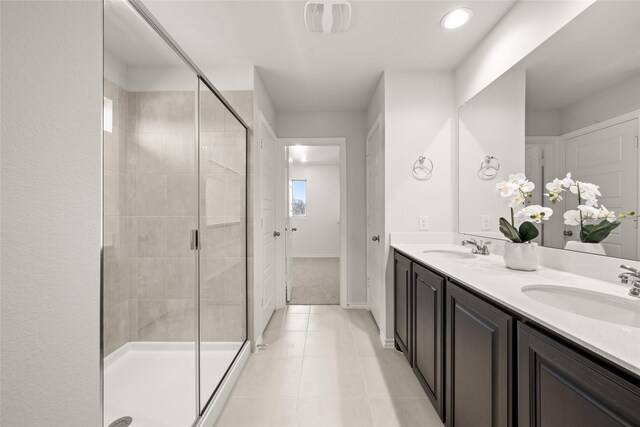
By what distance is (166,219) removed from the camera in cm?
143

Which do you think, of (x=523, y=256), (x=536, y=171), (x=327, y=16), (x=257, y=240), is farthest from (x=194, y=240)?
(x=536, y=171)

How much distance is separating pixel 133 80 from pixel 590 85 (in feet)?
6.68

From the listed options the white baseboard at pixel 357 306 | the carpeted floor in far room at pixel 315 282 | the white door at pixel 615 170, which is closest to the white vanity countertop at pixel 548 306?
the white door at pixel 615 170

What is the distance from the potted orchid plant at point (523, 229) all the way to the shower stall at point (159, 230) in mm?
1749

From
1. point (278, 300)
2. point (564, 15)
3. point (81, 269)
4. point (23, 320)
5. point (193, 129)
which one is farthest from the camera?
point (278, 300)

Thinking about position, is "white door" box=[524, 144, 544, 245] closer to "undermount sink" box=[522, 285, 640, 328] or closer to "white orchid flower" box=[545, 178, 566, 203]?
"white orchid flower" box=[545, 178, 566, 203]

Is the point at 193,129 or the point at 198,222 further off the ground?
the point at 193,129

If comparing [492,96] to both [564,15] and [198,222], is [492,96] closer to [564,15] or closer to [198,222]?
[564,15]

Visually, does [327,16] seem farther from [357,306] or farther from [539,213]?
[357,306]

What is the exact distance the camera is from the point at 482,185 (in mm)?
2105

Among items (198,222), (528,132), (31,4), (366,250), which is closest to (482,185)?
(528,132)

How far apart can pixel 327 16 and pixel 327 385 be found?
97.0 inches

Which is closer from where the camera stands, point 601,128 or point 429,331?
point 601,128

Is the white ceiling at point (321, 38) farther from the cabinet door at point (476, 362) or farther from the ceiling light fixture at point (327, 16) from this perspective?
the cabinet door at point (476, 362)
